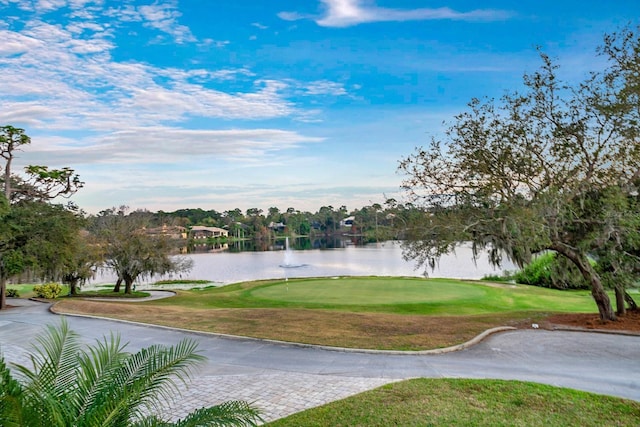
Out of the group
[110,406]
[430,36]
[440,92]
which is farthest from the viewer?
[440,92]

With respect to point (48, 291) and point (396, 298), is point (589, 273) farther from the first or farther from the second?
point (48, 291)

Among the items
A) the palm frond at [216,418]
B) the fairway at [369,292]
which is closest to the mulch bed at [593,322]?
the fairway at [369,292]

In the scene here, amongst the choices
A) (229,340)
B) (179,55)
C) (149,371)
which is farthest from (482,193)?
(179,55)

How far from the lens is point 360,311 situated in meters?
20.6

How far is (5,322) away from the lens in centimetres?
1658

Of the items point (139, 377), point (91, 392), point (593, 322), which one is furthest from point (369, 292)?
point (91, 392)

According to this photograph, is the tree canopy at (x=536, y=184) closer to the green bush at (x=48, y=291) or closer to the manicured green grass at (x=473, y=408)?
the manicured green grass at (x=473, y=408)

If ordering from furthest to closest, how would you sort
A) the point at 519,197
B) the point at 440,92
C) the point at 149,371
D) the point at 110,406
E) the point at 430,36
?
the point at 440,92, the point at 430,36, the point at 519,197, the point at 149,371, the point at 110,406

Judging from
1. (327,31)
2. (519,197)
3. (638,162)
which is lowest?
(519,197)

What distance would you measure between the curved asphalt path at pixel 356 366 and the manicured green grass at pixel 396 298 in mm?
8252

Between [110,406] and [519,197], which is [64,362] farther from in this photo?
[519,197]

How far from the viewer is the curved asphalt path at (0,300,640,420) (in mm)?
8633

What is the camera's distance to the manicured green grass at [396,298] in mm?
21812

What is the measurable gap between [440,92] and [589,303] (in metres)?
14.1
